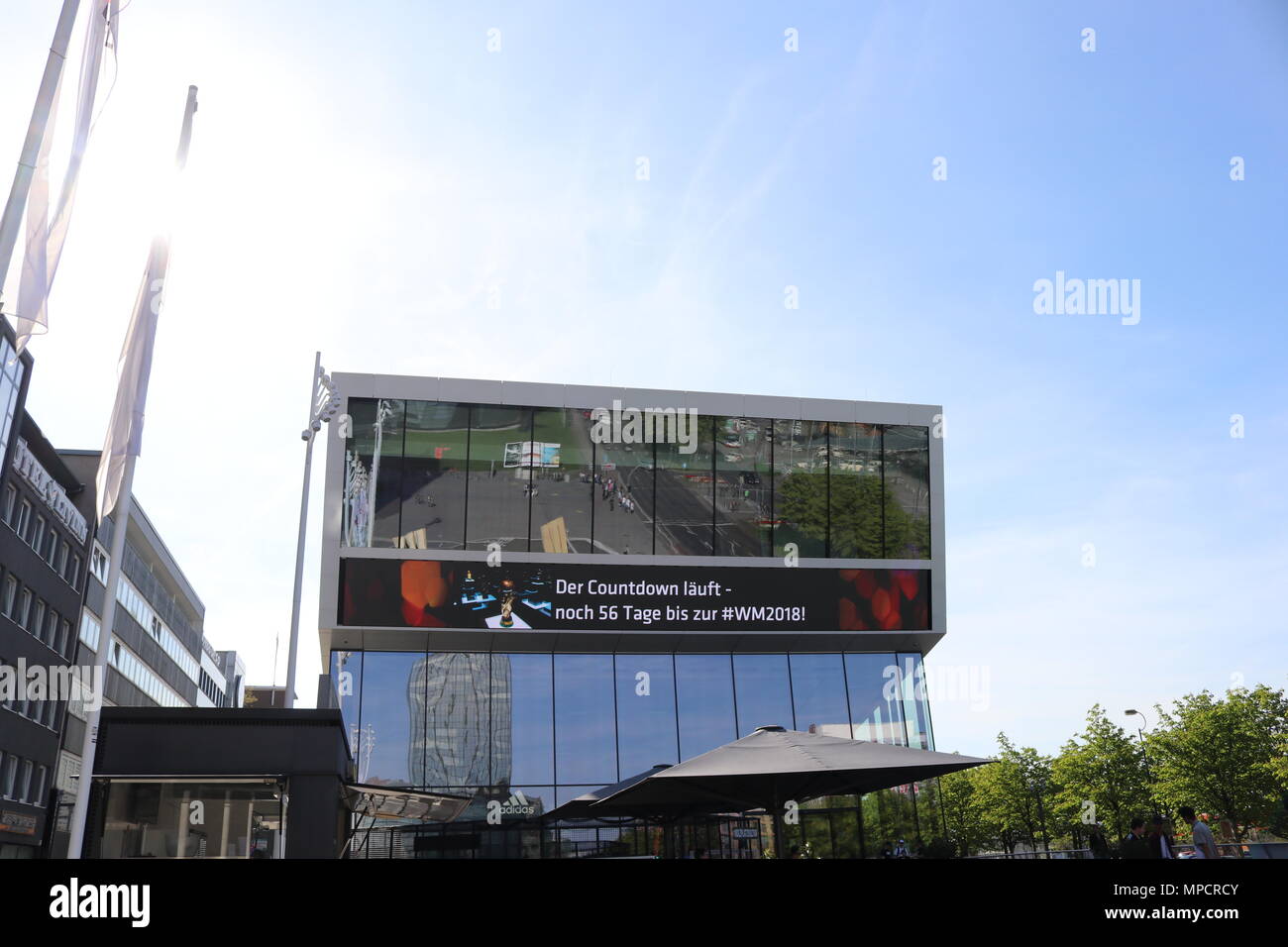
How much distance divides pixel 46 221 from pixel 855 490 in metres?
26.1

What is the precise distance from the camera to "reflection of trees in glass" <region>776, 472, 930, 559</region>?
33.5 meters

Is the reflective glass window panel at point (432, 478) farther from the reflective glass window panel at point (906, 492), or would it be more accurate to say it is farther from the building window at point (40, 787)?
the building window at point (40, 787)

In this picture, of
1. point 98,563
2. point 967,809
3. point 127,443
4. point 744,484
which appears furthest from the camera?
point 967,809

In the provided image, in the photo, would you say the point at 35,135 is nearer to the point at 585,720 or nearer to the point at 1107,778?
the point at 585,720

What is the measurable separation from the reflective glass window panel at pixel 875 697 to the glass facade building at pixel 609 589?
0.07 meters

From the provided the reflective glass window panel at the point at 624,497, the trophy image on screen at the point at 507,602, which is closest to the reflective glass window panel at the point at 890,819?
the reflective glass window panel at the point at 624,497

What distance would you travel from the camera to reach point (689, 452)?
32.9 m

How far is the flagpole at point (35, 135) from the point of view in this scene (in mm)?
10500

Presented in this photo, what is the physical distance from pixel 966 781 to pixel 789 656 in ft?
150

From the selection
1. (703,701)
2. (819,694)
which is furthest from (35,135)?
(819,694)

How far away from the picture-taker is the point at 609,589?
32188 millimetres

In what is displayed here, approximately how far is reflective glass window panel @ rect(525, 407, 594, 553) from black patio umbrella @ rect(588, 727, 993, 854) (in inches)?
588

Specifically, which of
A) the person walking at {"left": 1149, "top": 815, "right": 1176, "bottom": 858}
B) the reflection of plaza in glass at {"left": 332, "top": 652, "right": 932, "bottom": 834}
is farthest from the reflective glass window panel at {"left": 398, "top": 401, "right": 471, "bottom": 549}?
the person walking at {"left": 1149, "top": 815, "right": 1176, "bottom": 858}
